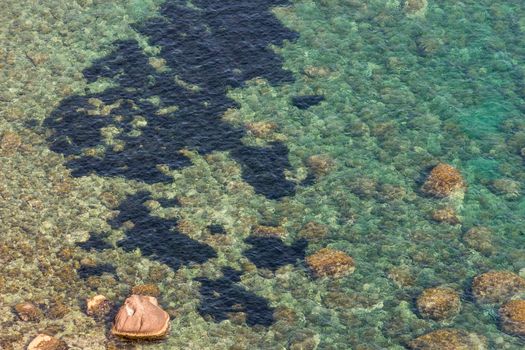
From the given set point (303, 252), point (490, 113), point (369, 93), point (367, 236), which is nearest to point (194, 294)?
point (303, 252)

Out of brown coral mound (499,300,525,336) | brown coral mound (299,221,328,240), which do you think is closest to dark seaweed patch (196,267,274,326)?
brown coral mound (299,221,328,240)

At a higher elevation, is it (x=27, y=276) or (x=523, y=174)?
(x=523, y=174)

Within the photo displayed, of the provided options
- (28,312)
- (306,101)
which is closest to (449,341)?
(306,101)

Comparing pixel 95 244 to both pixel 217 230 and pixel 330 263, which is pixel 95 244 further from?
pixel 330 263

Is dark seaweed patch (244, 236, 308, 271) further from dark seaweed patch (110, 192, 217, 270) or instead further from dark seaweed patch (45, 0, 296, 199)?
dark seaweed patch (45, 0, 296, 199)

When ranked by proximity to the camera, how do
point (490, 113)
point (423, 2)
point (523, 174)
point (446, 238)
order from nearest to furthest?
point (446, 238) < point (523, 174) < point (490, 113) < point (423, 2)

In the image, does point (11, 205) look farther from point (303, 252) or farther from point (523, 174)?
point (523, 174)

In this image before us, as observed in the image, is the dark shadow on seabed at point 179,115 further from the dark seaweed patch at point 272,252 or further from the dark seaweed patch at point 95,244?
the dark seaweed patch at point 272,252
